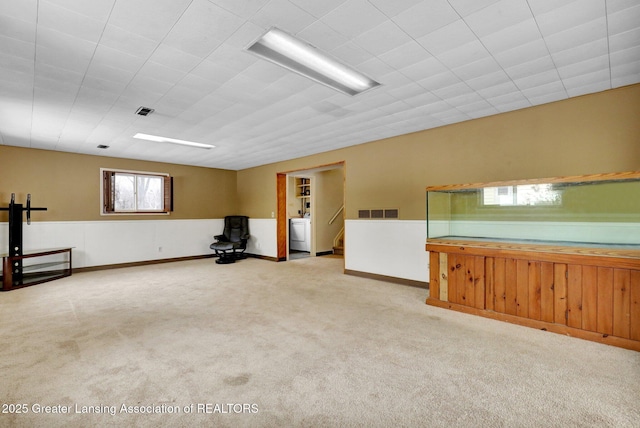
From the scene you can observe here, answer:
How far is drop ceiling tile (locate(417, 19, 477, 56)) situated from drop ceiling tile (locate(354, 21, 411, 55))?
0.16 metres

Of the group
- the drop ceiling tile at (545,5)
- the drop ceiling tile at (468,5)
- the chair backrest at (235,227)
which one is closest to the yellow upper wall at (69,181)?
the chair backrest at (235,227)

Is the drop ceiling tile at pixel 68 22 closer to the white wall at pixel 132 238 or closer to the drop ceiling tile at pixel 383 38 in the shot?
the drop ceiling tile at pixel 383 38

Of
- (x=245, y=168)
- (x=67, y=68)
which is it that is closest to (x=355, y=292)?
(x=67, y=68)

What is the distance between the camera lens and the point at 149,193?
6973 mm

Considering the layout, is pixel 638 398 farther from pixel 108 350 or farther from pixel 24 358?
pixel 24 358

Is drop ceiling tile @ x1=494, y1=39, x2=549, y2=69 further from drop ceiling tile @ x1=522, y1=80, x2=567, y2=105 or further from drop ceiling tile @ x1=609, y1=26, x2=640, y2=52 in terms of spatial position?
drop ceiling tile @ x1=522, y1=80, x2=567, y2=105

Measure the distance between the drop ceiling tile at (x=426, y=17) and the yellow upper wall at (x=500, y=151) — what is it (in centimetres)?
231

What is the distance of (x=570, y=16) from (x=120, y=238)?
25.0 ft

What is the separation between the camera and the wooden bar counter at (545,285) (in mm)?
2508

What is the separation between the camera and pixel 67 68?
258 cm

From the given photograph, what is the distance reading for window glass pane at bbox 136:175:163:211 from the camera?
683 cm

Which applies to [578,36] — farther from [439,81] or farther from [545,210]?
[545,210]

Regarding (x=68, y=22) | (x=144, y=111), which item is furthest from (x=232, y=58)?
(x=144, y=111)

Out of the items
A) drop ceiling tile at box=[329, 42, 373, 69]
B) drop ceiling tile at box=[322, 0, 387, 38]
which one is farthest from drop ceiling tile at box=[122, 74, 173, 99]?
drop ceiling tile at box=[322, 0, 387, 38]
